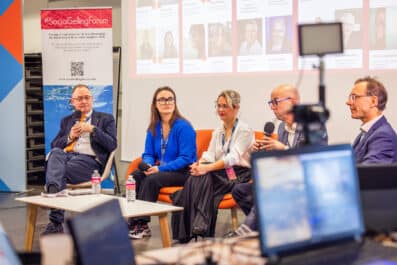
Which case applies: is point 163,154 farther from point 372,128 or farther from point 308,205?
point 308,205

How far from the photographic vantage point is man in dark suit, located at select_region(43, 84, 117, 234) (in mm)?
5609

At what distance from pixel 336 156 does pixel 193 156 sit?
3.20 m

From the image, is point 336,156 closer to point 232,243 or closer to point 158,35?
point 232,243

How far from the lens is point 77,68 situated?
23.0 feet

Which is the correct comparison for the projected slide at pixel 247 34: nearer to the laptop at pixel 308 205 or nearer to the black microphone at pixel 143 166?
the black microphone at pixel 143 166

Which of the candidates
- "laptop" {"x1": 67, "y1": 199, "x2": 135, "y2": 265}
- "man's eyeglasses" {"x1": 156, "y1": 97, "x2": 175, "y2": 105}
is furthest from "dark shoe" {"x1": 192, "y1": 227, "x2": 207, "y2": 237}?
"laptop" {"x1": 67, "y1": 199, "x2": 135, "y2": 265}

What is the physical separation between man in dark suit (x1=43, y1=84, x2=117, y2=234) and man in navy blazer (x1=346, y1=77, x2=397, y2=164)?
2.72m

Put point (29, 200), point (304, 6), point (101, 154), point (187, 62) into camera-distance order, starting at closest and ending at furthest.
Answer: point (29, 200) → point (304, 6) → point (101, 154) → point (187, 62)

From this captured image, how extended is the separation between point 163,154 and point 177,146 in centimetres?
16

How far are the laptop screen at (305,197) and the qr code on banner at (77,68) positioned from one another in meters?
5.27

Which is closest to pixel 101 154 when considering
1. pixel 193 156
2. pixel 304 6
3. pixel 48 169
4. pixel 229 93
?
pixel 48 169

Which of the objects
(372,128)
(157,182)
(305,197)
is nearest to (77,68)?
(157,182)

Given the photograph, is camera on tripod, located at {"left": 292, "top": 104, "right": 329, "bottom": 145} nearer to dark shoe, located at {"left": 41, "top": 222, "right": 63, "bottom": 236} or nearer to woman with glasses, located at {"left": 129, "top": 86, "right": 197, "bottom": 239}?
woman with glasses, located at {"left": 129, "top": 86, "right": 197, "bottom": 239}

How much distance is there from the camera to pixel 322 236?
6.44 ft
